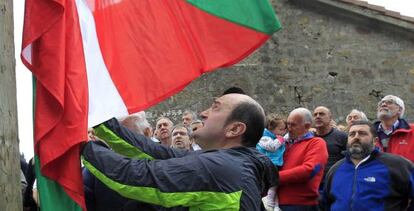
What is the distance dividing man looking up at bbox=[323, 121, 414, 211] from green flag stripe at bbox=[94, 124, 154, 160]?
291 cm

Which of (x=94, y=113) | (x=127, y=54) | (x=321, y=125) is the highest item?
(x=127, y=54)

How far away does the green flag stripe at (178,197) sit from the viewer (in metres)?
3.76

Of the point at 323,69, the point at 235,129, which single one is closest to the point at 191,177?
the point at 235,129

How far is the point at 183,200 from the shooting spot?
3777mm

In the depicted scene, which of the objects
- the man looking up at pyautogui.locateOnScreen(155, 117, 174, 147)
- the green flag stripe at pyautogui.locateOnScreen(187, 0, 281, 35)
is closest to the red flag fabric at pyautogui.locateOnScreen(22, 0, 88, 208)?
the green flag stripe at pyautogui.locateOnScreen(187, 0, 281, 35)

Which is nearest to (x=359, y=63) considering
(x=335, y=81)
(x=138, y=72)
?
(x=335, y=81)

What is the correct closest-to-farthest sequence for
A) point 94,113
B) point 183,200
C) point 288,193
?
1. point 183,200
2. point 94,113
3. point 288,193

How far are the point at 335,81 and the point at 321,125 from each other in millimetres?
5725

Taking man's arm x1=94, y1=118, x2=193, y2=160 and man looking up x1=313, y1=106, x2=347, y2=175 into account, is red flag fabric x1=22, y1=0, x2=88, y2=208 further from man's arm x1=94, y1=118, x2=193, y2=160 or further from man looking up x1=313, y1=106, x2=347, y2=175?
man looking up x1=313, y1=106, x2=347, y2=175

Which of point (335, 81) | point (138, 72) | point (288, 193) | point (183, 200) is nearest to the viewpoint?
point (183, 200)

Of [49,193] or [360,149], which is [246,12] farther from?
[360,149]

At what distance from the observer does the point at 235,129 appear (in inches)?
166

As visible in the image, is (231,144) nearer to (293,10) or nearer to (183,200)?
(183,200)

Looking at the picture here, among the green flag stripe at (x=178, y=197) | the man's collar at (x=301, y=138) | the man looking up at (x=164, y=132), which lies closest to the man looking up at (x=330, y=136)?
the man's collar at (x=301, y=138)
